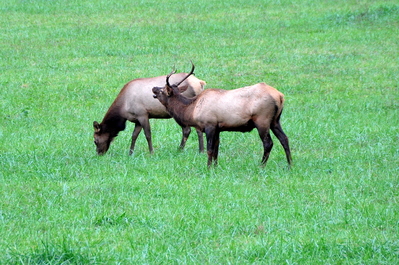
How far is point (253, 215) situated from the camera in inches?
317

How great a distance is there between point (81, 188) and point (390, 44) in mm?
15359

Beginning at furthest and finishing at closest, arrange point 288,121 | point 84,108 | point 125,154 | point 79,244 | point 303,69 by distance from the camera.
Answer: point 303,69
point 84,108
point 288,121
point 125,154
point 79,244

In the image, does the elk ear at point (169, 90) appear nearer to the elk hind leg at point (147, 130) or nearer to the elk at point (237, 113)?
the elk at point (237, 113)

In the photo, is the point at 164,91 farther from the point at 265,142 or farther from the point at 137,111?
the point at 265,142

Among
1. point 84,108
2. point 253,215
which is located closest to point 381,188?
point 253,215

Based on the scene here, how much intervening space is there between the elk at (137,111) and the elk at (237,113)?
1464 mm

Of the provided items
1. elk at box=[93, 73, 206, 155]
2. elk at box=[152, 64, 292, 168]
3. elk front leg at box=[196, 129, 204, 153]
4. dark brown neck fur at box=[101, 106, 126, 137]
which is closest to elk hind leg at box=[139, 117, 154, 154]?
elk at box=[93, 73, 206, 155]

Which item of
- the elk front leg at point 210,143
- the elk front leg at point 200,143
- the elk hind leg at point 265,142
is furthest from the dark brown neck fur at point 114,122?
the elk hind leg at point 265,142

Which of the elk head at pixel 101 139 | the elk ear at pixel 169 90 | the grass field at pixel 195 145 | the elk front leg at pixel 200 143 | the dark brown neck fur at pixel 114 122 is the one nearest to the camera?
the grass field at pixel 195 145

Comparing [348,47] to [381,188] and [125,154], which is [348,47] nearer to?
[125,154]

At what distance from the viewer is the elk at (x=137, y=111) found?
12680 millimetres

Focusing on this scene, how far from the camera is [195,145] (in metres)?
13.2

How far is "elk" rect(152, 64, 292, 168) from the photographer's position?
34.4 ft

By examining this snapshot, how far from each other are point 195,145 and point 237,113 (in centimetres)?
268
